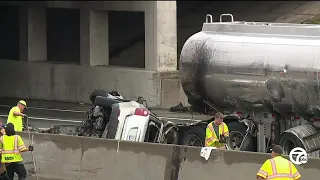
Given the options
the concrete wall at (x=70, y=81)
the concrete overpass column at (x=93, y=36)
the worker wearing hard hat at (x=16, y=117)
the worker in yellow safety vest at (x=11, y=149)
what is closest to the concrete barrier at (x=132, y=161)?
the worker wearing hard hat at (x=16, y=117)

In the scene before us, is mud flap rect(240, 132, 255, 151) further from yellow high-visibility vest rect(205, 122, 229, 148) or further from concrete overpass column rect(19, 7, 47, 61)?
concrete overpass column rect(19, 7, 47, 61)

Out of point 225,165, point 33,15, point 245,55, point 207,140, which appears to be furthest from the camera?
point 33,15

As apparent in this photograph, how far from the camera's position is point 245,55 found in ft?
60.7

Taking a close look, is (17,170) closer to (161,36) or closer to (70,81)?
(161,36)

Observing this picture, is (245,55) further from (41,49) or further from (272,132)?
(41,49)

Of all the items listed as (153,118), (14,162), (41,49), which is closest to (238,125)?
(153,118)

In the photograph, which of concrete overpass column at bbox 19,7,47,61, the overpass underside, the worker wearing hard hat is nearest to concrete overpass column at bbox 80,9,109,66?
the overpass underside

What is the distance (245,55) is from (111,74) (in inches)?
663

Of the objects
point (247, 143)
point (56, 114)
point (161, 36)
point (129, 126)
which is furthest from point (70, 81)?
point (247, 143)

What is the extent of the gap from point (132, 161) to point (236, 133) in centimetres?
376

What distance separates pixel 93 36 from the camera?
118ft

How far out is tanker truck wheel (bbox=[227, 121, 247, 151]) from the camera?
1903cm

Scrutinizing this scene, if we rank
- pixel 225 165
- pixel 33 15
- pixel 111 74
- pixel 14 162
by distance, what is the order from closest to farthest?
pixel 225 165, pixel 14 162, pixel 111 74, pixel 33 15

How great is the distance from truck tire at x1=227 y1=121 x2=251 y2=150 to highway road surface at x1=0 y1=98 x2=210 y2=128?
22.0 ft
